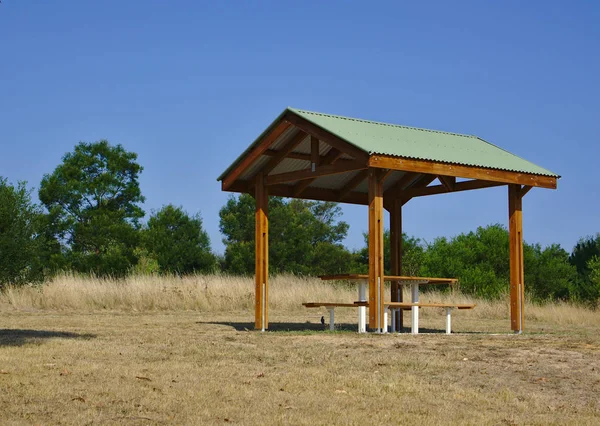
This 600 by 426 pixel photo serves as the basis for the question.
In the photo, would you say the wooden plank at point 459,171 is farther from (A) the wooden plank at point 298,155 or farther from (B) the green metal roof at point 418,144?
(A) the wooden plank at point 298,155

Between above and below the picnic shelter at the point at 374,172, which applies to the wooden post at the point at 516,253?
below

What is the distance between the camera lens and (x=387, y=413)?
727 cm

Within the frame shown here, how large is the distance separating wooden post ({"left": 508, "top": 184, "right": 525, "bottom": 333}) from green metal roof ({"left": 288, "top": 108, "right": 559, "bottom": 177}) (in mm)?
555

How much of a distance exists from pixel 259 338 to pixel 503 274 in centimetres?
2279

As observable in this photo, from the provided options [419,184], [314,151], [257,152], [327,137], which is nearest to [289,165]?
[257,152]

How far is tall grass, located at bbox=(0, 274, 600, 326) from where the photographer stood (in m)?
22.5

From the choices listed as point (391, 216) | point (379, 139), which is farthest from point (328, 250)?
point (379, 139)

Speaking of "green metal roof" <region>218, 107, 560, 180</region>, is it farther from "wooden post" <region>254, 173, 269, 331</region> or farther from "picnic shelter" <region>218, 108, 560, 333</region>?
"wooden post" <region>254, 173, 269, 331</region>

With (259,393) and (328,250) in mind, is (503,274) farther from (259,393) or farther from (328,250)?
(259,393)

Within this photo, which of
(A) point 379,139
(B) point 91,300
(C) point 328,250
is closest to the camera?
(A) point 379,139

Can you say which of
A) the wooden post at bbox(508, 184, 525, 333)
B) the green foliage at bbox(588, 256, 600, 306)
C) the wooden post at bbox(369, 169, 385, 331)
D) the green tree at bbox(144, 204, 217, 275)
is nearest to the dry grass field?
the wooden post at bbox(369, 169, 385, 331)

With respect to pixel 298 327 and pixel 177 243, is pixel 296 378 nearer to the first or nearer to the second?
pixel 298 327

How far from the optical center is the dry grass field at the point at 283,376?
7234mm

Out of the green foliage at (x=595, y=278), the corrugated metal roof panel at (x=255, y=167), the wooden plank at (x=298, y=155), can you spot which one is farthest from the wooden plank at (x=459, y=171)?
the green foliage at (x=595, y=278)
